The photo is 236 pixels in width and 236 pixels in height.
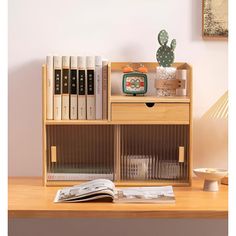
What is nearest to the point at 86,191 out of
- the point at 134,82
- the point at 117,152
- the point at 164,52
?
the point at 117,152

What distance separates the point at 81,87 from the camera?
209 centimetres

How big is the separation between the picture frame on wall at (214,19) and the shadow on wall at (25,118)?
2.40 feet

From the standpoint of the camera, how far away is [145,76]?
215 centimetres

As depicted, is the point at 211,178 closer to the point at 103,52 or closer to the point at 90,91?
the point at 90,91

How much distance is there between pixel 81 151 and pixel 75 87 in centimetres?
26

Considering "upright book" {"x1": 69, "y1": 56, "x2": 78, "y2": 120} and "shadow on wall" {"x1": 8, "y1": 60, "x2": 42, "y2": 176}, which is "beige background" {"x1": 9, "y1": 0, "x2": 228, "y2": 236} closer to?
"shadow on wall" {"x1": 8, "y1": 60, "x2": 42, "y2": 176}

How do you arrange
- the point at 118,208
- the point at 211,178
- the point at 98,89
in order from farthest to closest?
the point at 98,89 → the point at 211,178 → the point at 118,208

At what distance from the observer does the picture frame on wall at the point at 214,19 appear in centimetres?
226

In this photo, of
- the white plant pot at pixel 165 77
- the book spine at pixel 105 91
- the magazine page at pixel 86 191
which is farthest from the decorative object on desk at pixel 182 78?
the magazine page at pixel 86 191

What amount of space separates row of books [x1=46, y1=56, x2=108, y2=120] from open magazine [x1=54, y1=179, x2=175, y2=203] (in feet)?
1.09

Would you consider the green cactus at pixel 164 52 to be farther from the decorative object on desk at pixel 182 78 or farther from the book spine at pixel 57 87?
the book spine at pixel 57 87
